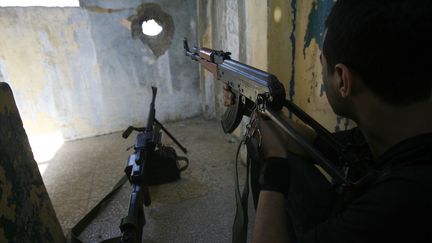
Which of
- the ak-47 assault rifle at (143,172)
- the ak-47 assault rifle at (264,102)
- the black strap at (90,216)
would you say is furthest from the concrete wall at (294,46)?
the black strap at (90,216)

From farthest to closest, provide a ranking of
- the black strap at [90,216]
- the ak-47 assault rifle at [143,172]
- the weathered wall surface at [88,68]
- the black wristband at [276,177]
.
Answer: the weathered wall surface at [88,68] → the black strap at [90,216] → the ak-47 assault rifle at [143,172] → the black wristband at [276,177]

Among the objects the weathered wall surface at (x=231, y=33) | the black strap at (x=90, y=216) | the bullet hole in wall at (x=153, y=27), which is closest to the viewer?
the black strap at (x=90, y=216)

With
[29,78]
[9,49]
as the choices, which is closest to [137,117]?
[29,78]

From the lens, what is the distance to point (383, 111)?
0.55m

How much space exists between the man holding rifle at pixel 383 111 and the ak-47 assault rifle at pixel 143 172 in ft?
1.75

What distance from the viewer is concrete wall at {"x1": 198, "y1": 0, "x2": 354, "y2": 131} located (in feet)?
4.47

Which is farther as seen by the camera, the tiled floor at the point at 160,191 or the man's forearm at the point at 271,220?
the tiled floor at the point at 160,191

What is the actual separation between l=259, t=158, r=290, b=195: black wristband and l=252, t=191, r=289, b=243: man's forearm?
0.05 feet

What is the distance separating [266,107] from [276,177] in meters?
0.26

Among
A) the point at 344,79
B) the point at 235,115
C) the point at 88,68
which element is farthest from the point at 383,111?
the point at 88,68

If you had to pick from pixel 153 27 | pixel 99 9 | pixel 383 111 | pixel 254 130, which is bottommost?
pixel 254 130

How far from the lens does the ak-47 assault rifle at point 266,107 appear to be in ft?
2.06

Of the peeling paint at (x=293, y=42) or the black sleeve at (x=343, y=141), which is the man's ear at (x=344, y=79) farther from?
the peeling paint at (x=293, y=42)

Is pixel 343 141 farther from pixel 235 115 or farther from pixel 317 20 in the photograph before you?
pixel 317 20
